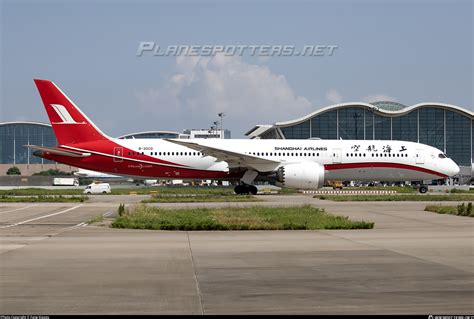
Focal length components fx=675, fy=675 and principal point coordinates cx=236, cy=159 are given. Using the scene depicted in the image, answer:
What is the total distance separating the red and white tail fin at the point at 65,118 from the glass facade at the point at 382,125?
5774cm

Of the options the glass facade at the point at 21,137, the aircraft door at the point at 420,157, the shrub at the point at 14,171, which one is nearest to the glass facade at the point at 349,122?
the aircraft door at the point at 420,157

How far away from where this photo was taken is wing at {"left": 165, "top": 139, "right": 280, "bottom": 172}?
3816 centimetres

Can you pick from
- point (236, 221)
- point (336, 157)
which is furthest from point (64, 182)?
point (236, 221)

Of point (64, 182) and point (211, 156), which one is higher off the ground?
point (211, 156)

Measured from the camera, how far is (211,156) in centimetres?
3994

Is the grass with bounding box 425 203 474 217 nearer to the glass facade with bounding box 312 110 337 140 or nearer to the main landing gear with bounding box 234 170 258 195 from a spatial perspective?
the main landing gear with bounding box 234 170 258 195

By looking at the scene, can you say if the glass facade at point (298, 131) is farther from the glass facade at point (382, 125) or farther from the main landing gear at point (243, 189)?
the main landing gear at point (243, 189)

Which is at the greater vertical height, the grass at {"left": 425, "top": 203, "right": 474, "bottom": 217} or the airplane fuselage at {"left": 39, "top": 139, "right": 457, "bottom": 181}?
the airplane fuselage at {"left": 39, "top": 139, "right": 457, "bottom": 181}

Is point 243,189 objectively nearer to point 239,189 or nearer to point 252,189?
point 239,189

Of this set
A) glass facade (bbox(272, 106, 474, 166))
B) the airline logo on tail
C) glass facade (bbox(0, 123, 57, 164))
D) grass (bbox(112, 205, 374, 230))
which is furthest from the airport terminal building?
glass facade (bbox(0, 123, 57, 164))

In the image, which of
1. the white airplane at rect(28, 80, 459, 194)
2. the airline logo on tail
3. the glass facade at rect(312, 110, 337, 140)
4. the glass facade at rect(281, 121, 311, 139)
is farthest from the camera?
the glass facade at rect(281, 121, 311, 139)

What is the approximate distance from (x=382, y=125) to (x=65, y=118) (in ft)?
210

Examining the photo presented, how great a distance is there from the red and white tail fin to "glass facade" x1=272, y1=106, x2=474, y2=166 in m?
57.7

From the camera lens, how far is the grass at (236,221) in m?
18.9
